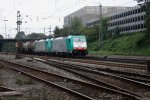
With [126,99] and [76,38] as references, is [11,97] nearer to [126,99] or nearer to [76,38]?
[126,99]

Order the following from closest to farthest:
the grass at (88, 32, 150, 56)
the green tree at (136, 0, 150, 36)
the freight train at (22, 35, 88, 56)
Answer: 1. the freight train at (22, 35, 88, 56)
2. the green tree at (136, 0, 150, 36)
3. the grass at (88, 32, 150, 56)

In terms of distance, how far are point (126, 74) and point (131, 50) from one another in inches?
1751

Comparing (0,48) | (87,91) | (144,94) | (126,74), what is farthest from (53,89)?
(0,48)

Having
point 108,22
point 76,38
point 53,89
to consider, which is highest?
point 108,22

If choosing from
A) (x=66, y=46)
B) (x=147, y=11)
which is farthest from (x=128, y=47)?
(x=66, y=46)

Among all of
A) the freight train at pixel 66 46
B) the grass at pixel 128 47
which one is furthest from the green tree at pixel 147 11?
the freight train at pixel 66 46

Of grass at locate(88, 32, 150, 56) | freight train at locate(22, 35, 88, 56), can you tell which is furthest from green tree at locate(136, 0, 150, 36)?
freight train at locate(22, 35, 88, 56)

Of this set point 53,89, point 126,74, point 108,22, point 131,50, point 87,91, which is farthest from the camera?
point 108,22

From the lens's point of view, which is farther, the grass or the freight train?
the grass

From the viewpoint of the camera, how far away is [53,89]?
46.4ft

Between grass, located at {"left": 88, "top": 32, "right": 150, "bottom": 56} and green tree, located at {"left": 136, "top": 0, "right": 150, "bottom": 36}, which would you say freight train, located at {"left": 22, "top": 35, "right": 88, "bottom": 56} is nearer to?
grass, located at {"left": 88, "top": 32, "right": 150, "bottom": 56}

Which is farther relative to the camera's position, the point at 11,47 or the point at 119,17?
the point at 11,47

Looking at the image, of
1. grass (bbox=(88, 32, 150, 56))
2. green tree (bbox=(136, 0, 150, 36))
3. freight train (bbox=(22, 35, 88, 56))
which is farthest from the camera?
grass (bbox=(88, 32, 150, 56))

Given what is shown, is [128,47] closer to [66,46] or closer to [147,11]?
[147,11]
